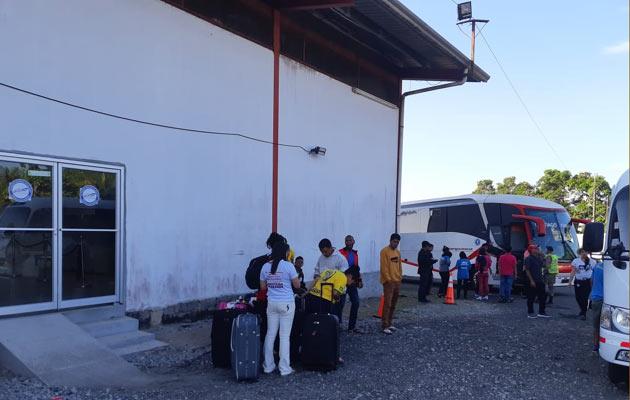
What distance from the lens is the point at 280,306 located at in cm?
641

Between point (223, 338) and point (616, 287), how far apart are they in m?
4.84

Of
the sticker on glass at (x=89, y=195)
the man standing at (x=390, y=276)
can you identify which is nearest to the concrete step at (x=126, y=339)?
the sticker on glass at (x=89, y=195)

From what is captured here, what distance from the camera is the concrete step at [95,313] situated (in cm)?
732

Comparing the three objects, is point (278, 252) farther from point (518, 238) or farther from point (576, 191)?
point (576, 191)

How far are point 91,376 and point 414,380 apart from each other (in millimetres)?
3869

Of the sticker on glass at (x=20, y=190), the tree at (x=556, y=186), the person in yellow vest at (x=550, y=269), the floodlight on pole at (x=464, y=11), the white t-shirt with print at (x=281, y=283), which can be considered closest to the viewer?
the white t-shirt with print at (x=281, y=283)

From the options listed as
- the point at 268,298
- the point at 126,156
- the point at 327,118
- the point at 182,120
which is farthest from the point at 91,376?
the point at 327,118

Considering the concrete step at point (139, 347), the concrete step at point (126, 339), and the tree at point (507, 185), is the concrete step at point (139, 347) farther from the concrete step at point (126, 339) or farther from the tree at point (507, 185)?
the tree at point (507, 185)

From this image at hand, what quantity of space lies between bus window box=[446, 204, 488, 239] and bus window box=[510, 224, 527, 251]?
2.92 ft

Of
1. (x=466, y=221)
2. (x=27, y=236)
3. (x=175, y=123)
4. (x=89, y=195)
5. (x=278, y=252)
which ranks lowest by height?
(x=466, y=221)

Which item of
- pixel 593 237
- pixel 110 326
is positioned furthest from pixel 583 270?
pixel 110 326

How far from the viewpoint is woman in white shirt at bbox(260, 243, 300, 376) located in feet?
21.1

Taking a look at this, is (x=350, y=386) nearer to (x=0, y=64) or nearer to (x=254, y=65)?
(x=0, y=64)

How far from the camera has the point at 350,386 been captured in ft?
20.1
